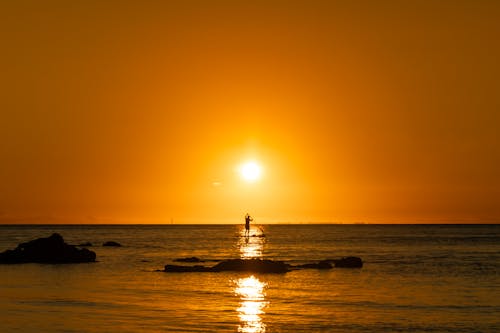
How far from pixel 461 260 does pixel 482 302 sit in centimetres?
4969

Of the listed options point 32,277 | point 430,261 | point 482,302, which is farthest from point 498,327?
point 430,261

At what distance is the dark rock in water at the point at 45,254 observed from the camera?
91938 millimetres

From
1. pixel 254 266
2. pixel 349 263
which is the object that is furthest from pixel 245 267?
pixel 349 263

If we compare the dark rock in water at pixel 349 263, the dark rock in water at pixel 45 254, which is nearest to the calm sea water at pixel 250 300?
the dark rock in water at pixel 349 263

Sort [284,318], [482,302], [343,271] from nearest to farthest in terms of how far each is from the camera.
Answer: [284,318] < [482,302] < [343,271]

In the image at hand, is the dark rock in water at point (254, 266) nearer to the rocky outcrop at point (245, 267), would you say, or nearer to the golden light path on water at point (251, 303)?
the rocky outcrop at point (245, 267)

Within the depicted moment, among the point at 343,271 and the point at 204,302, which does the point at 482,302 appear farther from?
the point at 343,271

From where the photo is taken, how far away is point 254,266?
78.2 m

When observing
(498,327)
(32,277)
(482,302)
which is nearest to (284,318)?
(498,327)

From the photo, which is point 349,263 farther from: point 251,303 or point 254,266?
point 251,303

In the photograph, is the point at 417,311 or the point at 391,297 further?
the point at 391,297

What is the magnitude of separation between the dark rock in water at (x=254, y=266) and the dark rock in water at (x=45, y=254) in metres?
23.1

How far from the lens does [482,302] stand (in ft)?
167

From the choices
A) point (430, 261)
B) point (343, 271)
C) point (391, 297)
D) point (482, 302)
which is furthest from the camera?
point (430, 261)
